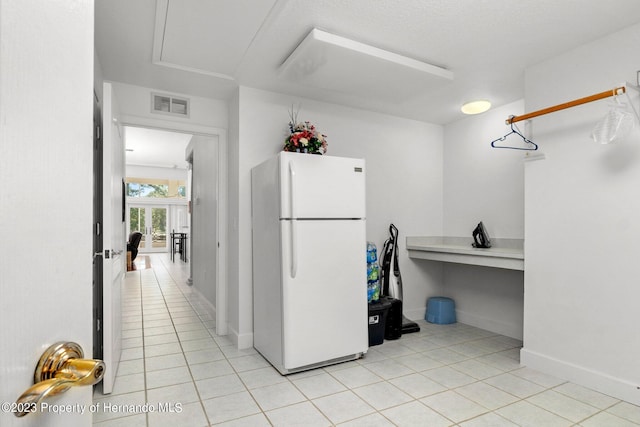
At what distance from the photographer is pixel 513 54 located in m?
2.75

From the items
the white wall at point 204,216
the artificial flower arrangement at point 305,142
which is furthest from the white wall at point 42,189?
the white wall at point 204,216

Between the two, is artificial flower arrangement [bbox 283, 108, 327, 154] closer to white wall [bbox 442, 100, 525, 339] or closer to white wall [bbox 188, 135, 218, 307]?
white wall [bbox 188, 135, 218, 307]

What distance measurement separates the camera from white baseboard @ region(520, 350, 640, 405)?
7.47 ft

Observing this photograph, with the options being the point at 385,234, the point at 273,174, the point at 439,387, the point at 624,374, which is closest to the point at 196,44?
the point at 273,174

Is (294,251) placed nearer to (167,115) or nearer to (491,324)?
(167,115)

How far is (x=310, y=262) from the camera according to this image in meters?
2.82

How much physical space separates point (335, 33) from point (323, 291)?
6.58ft

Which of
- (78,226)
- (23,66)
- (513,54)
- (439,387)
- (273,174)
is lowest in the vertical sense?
(439,387)

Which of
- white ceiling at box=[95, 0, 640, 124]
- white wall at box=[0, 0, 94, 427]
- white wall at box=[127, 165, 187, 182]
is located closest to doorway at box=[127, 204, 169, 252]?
white wall at box=[127, 165, 187, 182]

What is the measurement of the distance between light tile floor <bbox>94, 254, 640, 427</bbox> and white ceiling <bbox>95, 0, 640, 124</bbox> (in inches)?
99.7

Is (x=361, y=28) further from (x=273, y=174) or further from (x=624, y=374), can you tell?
(x=624, y=374)

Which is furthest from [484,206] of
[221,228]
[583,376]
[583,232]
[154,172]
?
[154,172]

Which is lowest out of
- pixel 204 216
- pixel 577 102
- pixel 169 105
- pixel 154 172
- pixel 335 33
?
pixel 204 216

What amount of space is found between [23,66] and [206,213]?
16.9ft
